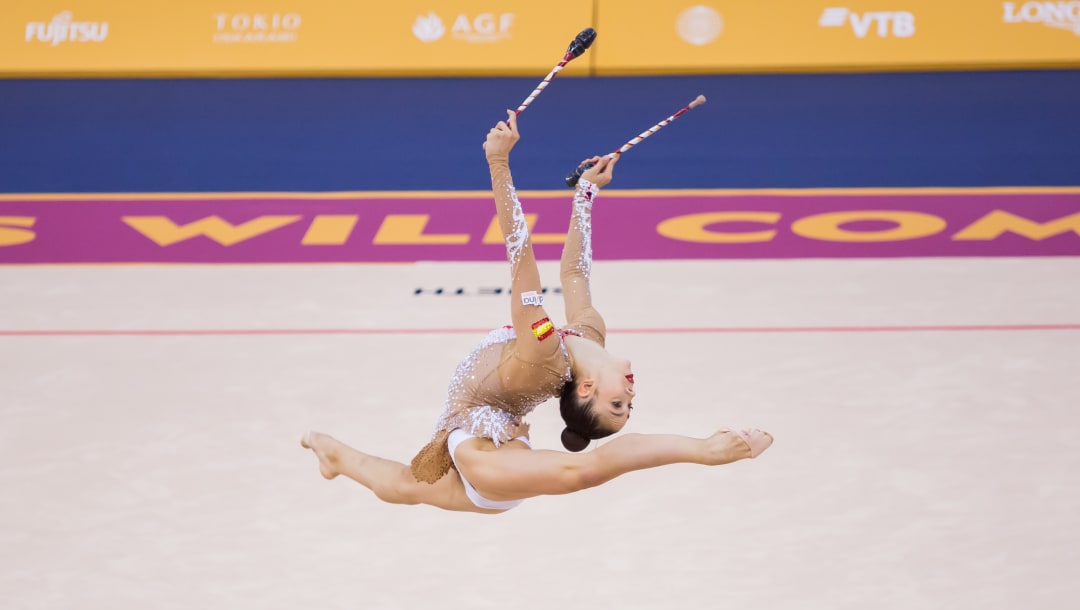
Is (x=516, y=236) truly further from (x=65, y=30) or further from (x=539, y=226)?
(x=65, y=30)

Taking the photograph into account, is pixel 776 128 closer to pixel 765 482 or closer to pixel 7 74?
pixel 765 482

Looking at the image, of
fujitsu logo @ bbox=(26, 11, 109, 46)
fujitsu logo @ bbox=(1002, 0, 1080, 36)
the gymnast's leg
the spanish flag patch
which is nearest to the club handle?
the spanish flag patch

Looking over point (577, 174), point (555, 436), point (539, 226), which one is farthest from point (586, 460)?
point (539, 226)

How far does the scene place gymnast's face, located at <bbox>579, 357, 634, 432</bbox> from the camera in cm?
392

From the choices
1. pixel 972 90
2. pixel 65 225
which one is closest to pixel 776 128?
pixel 972 90

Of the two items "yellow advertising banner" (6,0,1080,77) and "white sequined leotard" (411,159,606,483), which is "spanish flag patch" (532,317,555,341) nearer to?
"white sequined leotard" (411,159,606,483)

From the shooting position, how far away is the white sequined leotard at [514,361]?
12.4 feet

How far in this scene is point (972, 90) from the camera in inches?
352

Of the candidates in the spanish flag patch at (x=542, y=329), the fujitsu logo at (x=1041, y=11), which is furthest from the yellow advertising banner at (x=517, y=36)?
the spanish flag patch at (x=542, y=329)

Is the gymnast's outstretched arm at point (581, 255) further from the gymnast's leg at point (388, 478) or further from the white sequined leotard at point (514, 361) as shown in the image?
the gymnast's leg at point (388, 478)

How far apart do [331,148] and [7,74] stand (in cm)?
233

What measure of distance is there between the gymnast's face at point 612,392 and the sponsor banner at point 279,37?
16.9 feet

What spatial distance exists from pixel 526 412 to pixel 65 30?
6.24 meters

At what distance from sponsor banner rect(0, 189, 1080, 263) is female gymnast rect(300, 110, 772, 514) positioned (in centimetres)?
348
